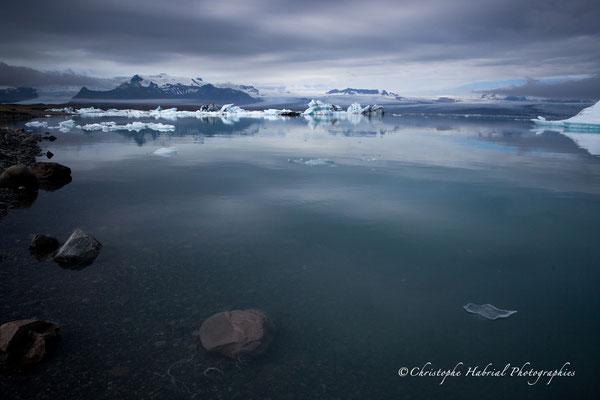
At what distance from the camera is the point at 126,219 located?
26.2 ft

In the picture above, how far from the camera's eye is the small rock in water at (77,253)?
5783 mm

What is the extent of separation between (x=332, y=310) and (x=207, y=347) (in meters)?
1.85

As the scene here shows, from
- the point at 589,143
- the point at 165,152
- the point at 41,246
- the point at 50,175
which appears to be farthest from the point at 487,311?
the point at 589,143

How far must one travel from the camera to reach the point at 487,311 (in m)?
4.70

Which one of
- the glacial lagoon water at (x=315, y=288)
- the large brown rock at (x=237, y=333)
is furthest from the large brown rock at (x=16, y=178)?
the large brown rock at (x=237, y=333)

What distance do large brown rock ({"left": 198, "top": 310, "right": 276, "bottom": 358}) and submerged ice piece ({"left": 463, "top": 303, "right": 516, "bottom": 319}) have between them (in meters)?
2.98

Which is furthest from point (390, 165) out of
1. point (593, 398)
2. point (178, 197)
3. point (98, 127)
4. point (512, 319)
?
point (98, 127)

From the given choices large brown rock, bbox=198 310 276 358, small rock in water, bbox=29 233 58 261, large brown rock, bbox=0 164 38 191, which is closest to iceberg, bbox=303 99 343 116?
large brown rock, bbox=0 164 38 191

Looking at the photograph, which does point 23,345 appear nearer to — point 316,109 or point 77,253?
point 77,253

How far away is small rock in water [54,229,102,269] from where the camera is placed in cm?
578

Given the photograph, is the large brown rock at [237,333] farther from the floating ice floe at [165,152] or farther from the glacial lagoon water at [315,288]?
the floating ice floe at [165,152]

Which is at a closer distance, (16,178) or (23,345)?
(23,345)

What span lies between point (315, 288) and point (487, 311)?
102 inches

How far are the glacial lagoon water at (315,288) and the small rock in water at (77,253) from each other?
0.66 feet
